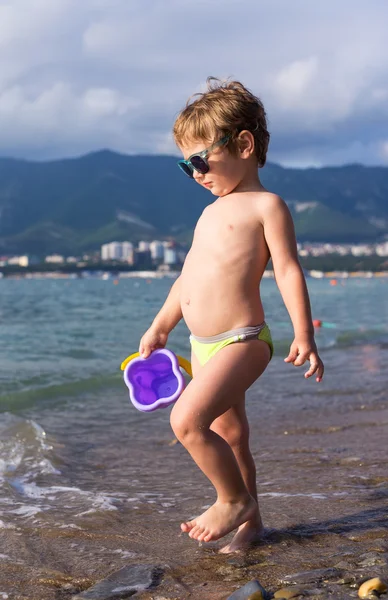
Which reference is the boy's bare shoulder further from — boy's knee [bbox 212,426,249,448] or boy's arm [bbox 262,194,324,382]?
boy's knee [bbox 212,426,249,448]

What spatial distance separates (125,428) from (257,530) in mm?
3353

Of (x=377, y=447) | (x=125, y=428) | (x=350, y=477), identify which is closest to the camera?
(x=350, y=477)

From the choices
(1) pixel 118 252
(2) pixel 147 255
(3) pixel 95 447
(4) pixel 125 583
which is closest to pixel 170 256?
(2) pixel 147 255

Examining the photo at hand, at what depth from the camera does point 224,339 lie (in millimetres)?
3021

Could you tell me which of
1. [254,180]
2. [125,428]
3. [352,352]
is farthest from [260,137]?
[352,352]

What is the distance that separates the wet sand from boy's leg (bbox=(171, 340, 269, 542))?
132 mm

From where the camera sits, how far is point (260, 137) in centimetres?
321

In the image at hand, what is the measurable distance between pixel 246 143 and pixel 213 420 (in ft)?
3.85

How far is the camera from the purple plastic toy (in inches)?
138

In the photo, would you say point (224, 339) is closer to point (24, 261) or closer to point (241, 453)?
point (241, 453)

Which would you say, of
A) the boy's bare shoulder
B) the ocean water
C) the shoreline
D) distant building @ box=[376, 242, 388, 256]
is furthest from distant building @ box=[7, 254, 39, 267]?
the boy's bare shoulder

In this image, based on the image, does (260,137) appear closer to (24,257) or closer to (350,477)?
(350,477)

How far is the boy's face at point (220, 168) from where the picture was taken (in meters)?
3.14

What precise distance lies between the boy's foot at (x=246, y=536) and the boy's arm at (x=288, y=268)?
0.70 m
